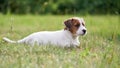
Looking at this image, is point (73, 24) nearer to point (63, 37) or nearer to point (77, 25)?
point (77, 25)

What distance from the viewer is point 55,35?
10.2 metres

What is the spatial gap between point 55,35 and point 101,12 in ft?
49.8

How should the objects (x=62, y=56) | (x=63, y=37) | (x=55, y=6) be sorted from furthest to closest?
1. (x=55, y=6)
2. (x=63, y=37)
3. (x=62, y=56)

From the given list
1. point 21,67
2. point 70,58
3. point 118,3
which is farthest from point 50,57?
point 118,3

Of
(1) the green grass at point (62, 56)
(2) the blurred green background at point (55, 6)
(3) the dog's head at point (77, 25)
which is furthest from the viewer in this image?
(2) the blurred green background at point (55, 6)

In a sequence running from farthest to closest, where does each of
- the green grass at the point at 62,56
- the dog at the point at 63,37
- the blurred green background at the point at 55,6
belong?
the blurred green background at the point at 55,6
the dog at the point at 63,37
the green grass at the point at 62,56

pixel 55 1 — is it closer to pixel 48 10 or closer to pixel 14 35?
pixel 48 10

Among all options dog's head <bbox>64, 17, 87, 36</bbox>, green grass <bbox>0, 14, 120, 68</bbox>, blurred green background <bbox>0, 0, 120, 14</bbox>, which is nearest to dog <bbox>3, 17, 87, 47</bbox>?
dog's head <bbox>64, 17, 87, 36</bbox>

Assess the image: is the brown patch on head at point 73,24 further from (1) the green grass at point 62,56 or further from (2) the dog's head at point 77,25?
(1) the green grass at point 62,56

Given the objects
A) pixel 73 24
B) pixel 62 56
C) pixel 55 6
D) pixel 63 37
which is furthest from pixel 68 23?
pixel 55 6

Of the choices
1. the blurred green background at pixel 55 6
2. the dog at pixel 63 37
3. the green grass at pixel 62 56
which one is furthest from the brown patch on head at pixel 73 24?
the blurred green background at pixel 55 6

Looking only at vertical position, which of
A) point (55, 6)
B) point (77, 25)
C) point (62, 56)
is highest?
point (77, 25)

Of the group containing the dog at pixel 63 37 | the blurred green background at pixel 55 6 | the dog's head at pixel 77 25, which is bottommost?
the blurred green background at pixel 55 6

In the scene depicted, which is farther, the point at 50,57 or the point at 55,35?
the point at 55,35
